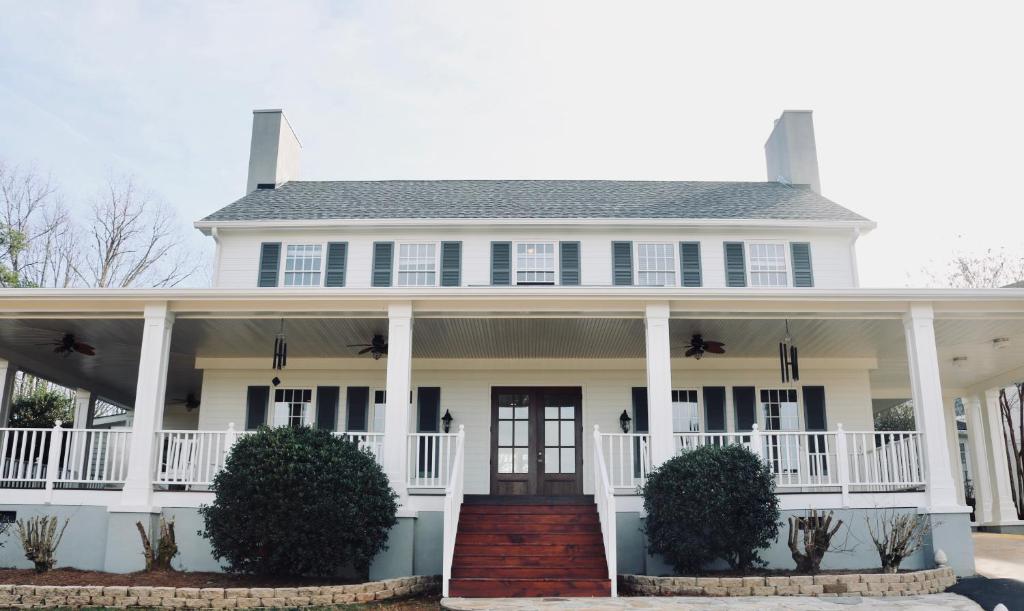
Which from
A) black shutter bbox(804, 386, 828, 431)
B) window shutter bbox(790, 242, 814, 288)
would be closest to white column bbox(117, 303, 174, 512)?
Answer: black shutter bbox(804, 386, 828, 431)

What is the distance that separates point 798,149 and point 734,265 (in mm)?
4602

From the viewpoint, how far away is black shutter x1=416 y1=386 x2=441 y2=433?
14.4 m

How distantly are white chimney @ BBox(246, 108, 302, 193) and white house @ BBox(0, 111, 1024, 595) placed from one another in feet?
0.16

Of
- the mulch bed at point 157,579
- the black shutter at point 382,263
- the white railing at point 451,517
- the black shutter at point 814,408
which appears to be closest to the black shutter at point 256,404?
the black shutter at point 382,263

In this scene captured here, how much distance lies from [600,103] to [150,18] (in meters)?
9.58

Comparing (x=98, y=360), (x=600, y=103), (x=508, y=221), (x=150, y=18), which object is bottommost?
(x=98, y=360)

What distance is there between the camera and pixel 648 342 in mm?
11117

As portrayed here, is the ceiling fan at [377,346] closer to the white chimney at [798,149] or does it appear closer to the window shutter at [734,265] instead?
the window shutter at [734,265]

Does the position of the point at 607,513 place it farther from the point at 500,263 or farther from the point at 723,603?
the point at 500,263

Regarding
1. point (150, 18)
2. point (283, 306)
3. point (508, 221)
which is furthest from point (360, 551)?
point (150, 18)

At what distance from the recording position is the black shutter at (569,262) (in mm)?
15117

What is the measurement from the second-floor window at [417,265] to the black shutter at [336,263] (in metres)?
1.07

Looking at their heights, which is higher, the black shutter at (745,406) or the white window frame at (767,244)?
the white window frame at (767,244)

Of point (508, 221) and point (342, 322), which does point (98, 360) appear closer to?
point (342, 322)
